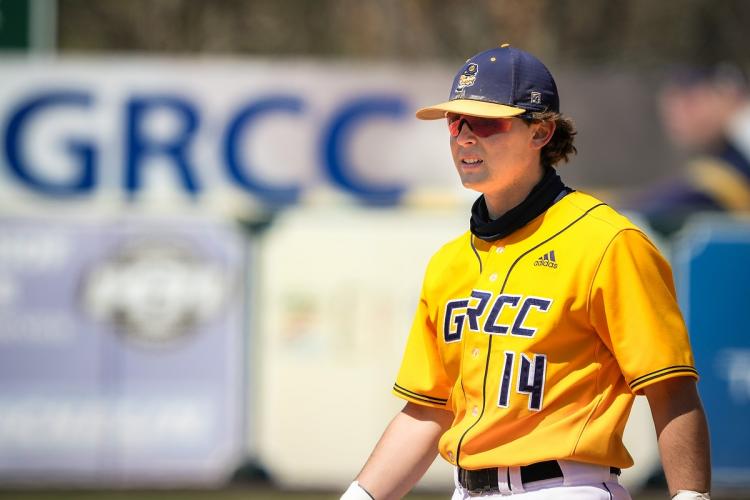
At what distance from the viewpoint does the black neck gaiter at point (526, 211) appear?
329 centimetres

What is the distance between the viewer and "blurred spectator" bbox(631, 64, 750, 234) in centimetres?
879

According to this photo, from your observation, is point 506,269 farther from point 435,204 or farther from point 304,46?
point 304,46

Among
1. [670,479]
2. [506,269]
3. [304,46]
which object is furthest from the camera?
[304,46]

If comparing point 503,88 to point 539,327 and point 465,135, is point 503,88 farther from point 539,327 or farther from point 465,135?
point 539,327

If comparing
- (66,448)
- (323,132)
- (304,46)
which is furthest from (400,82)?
(304,46)

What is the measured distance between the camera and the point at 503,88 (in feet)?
10.7

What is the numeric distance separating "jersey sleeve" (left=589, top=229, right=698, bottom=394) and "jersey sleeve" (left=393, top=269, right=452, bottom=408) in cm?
57

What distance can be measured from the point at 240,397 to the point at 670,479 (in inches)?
234

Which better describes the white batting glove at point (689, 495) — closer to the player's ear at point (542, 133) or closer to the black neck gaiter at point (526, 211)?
the black neck gaiter at point (526, 211)

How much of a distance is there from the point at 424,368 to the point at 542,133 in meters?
0.71

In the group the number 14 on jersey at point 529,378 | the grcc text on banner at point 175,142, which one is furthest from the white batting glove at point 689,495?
the grcc text on banner at point 175,142

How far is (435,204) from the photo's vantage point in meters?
8.80

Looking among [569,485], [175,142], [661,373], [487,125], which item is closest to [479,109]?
[487,125]

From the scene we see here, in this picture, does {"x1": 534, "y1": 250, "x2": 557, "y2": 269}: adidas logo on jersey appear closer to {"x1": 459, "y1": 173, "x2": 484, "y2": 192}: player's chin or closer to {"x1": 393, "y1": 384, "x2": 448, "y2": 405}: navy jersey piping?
{"x1": 459, "y1": 173, "x2": 484, "y2": 192}: player's chin
